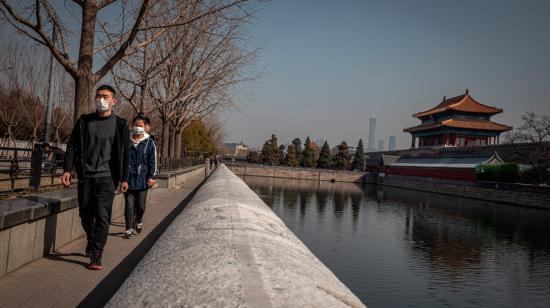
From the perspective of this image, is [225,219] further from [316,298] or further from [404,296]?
[404,296]

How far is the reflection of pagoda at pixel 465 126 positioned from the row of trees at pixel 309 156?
1614 centimetres

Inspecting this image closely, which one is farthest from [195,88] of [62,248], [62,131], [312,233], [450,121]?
[450,121]

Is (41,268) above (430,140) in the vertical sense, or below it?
below

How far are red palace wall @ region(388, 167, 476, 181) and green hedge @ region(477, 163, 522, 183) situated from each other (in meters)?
1.58

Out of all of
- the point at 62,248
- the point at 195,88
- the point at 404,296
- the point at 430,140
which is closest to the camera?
the point at 62,248

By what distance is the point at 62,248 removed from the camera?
5340 mm

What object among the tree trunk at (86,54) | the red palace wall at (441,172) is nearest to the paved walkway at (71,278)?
the tree trunk at (86,54)

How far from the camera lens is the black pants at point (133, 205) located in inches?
252

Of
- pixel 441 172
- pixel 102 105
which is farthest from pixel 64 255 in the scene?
pixel 441 172

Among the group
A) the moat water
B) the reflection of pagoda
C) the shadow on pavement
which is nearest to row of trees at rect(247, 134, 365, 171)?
the reflection of pagoda

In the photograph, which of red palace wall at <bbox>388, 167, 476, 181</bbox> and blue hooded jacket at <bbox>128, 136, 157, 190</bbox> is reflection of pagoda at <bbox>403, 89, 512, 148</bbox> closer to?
red palace wall at <bbox>388, 167, 476, 181</bbox>

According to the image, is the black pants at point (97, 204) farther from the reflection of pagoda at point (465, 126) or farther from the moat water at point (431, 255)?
the reflection of pagoda at point (465, 126)

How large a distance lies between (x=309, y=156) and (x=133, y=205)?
84.6m

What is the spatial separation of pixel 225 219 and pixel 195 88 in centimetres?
1871
